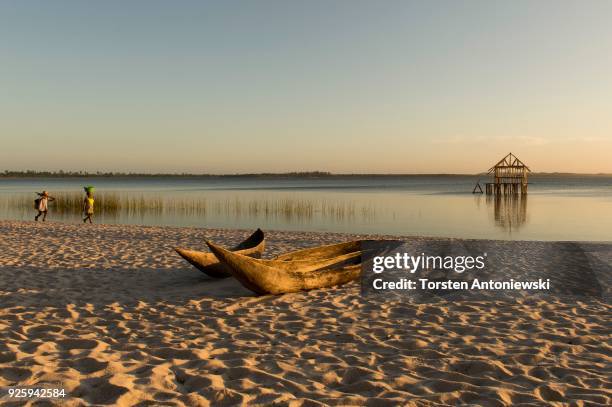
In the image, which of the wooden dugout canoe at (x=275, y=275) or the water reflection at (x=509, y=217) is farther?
the water reflection at (x=509, y=217)

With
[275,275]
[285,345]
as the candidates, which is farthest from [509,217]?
[285,345]

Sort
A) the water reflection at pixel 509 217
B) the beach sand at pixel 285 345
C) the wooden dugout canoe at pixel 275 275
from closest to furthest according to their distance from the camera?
the beach sand at pixel 285 345 < the wooden dugout canoe at pixel 275 275 < the water reflection at pixel 509 217

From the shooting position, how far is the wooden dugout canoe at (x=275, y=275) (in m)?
7.01

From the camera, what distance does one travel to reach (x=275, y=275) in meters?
7.37

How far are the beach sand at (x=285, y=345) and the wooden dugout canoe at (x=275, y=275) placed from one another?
0.18m

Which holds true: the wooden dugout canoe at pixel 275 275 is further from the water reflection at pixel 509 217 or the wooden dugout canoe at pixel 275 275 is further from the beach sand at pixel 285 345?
the water reflection at pixel 509 217

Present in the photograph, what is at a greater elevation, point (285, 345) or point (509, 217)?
point (285, 345)

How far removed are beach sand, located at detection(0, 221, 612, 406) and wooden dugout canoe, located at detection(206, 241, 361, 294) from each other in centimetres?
18

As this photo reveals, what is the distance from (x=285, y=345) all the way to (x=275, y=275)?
2.31 meters

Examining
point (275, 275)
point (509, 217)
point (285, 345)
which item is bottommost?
point (509, 217)

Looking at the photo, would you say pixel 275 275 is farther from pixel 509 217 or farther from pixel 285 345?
pixel 509 217

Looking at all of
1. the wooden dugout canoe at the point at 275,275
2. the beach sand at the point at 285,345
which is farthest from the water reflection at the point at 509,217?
the beach sand at the point at 285,345

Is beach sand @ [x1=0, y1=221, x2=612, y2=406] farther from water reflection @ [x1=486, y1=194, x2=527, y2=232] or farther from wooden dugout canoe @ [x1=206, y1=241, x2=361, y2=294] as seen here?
water reflection @ [x1=486, y1=194, x2=527, y2=232]

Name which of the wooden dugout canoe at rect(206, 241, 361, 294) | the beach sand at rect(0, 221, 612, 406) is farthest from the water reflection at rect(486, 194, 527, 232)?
the beach sand at rect(0, 221, 612, 406)
